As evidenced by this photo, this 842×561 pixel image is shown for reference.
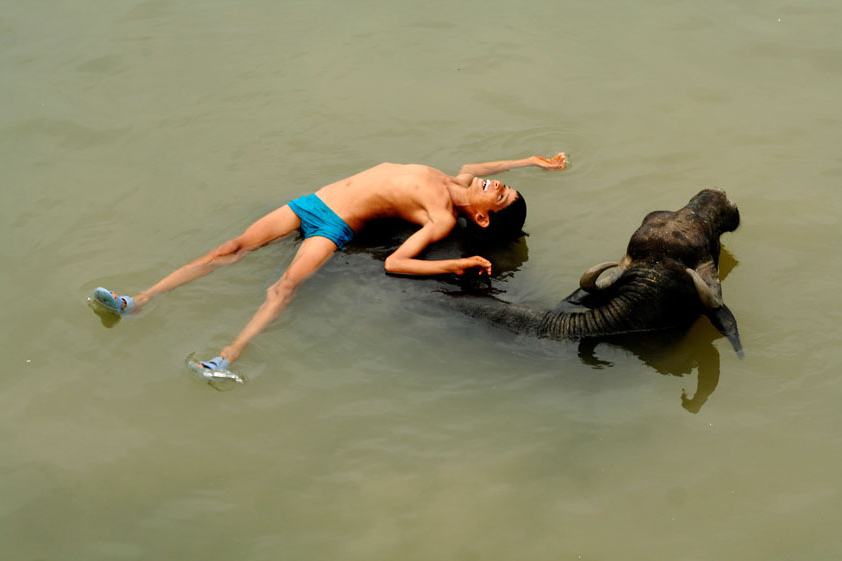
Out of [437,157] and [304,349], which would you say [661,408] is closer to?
[304,349]

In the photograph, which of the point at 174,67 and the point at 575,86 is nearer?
the point at 575,86

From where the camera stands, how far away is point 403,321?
5.74 meters

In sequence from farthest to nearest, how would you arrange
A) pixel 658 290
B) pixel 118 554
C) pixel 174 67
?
pixel 174 67, pixel 658 290, pixel 118 554

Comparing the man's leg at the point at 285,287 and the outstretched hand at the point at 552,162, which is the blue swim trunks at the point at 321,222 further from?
the outstretched hand at the point at 552,162

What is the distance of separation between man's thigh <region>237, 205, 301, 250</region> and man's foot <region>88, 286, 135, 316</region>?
2.75 feet

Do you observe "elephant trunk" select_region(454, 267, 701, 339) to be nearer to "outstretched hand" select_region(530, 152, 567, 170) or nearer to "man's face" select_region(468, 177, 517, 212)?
"man's face" select_region(468, 177, 517, 212)

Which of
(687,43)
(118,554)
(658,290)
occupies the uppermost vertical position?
(687,43)

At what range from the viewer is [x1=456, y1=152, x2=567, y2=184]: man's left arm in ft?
22.3

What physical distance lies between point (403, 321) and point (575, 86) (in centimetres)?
304

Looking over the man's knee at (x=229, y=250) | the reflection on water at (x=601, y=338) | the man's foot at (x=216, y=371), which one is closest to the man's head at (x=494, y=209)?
the reflection on water at (x=601, y=338)

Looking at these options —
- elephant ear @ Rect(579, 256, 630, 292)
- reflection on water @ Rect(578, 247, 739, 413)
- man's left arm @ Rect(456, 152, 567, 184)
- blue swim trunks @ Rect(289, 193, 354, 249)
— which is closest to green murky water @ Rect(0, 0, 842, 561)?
reflection on water @ Rect(578, 247, 739, 413)

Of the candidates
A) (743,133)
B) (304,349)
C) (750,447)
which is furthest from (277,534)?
(743,133)

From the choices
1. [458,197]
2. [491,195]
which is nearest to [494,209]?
[491,195]

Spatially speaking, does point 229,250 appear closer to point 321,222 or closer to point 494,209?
point 321,222
